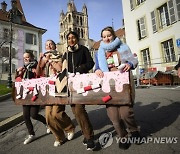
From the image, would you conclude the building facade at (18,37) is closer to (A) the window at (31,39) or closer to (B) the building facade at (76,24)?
(A) the window at (31,39)

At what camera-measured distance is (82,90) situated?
2.84 meters

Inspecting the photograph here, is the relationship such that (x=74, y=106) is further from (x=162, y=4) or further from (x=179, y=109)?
(x=162, y=4)

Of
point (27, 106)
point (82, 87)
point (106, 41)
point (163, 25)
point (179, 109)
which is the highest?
point (163, 25)

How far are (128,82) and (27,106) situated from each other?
2.02m

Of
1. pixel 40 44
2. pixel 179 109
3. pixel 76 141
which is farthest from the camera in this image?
pixel 40 44

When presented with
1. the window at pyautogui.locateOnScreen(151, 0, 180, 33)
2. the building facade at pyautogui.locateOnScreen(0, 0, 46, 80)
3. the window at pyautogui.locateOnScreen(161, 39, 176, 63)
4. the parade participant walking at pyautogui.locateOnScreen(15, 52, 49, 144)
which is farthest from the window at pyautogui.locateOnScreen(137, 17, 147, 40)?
the building facade at pyautogui.locateOnScreen(0, 0, 46, 80)

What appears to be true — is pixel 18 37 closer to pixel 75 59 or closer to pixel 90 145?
pixel 75 59

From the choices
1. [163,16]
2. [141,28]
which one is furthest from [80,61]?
[141,28]

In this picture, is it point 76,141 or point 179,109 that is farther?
point 179,109

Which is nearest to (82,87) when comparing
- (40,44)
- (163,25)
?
(163,25)

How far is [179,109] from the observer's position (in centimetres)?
473

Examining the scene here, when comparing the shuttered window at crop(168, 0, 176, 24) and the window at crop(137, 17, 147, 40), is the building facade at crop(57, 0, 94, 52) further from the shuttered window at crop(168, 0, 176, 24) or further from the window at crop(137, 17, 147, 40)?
the shuttered window at crop(168, 0, 176, 24)

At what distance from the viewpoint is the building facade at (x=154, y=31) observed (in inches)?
614

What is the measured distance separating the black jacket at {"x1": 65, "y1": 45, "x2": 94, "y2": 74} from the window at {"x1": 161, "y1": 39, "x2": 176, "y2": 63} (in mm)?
14391
